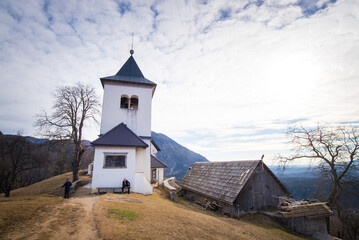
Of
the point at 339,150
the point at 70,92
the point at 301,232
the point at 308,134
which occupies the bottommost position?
the point at 301,232

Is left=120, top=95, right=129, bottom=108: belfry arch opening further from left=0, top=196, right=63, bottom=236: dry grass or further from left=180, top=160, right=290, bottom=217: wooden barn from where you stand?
left=0, top=196, right=63, bottom=236: dry grass

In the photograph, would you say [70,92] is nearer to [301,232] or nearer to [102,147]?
[102,147]

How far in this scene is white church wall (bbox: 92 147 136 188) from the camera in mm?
15086

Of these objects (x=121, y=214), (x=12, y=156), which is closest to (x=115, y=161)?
(x=121, y=214)

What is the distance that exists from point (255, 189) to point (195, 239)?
11.3 meters

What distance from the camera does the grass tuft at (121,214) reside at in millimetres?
8266

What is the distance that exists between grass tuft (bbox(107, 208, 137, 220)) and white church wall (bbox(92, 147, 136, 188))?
21.6 feet

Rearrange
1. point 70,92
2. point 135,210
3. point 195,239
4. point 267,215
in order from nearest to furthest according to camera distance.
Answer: point 195,239 < point 135,210 < point 267,215 < point 70,92

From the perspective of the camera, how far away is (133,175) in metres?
16.1

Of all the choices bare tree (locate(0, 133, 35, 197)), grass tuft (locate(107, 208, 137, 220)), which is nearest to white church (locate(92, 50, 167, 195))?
grass tuft (locate(107, 208, 137, 220))

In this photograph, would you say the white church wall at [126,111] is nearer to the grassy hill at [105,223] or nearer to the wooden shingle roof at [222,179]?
the wooden shingle roof at [222,179]

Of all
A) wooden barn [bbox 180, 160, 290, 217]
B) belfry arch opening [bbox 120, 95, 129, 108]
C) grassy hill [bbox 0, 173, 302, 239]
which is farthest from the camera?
belfry arch opening [bbox 120, 95, 129, 108]

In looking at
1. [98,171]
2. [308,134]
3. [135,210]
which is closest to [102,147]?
[98,171]

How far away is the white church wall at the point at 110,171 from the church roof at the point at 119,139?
49cm
